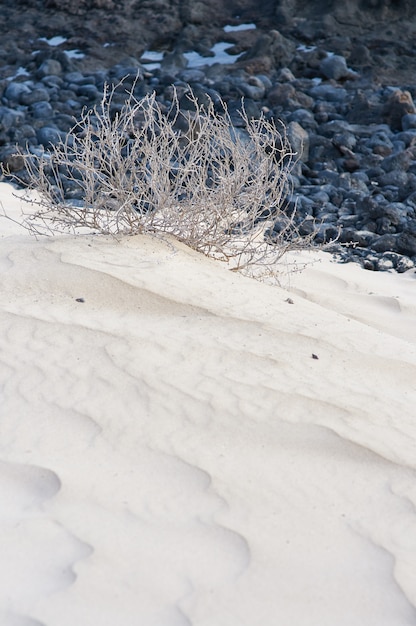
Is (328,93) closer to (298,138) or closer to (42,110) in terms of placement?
(298,138)

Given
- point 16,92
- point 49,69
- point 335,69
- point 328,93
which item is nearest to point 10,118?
point 16,92

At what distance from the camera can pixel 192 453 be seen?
253 centimetres

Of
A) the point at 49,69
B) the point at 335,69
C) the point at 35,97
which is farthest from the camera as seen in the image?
the point at 49,69

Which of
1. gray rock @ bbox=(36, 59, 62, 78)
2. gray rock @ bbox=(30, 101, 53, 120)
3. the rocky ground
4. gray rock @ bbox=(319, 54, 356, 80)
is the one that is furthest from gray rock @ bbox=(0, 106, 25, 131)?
gray rock @ bbox=(319, 54, 356, 80)

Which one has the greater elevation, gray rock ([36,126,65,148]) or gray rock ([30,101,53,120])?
gray rock ([36,126,65,148])

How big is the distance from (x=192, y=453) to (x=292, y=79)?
31.8 ft

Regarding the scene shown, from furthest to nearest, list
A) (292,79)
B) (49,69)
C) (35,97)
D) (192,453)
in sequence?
(49,69)
(292,79)
(35,97)
(192,453)

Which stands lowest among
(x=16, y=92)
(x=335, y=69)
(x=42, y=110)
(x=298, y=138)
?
(x=335, y=69)

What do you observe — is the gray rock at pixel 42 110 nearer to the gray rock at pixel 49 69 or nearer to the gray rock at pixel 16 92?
the gray rock at pixel 16 92

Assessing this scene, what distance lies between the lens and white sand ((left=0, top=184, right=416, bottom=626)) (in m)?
1.97

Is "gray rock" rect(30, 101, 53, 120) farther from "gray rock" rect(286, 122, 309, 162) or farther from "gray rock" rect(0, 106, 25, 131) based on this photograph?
"gray rock" rect(286, 122, 309, 162)

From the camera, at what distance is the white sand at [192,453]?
1.97m

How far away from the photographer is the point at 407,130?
30.5 feet

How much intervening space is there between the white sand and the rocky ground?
267 cm
